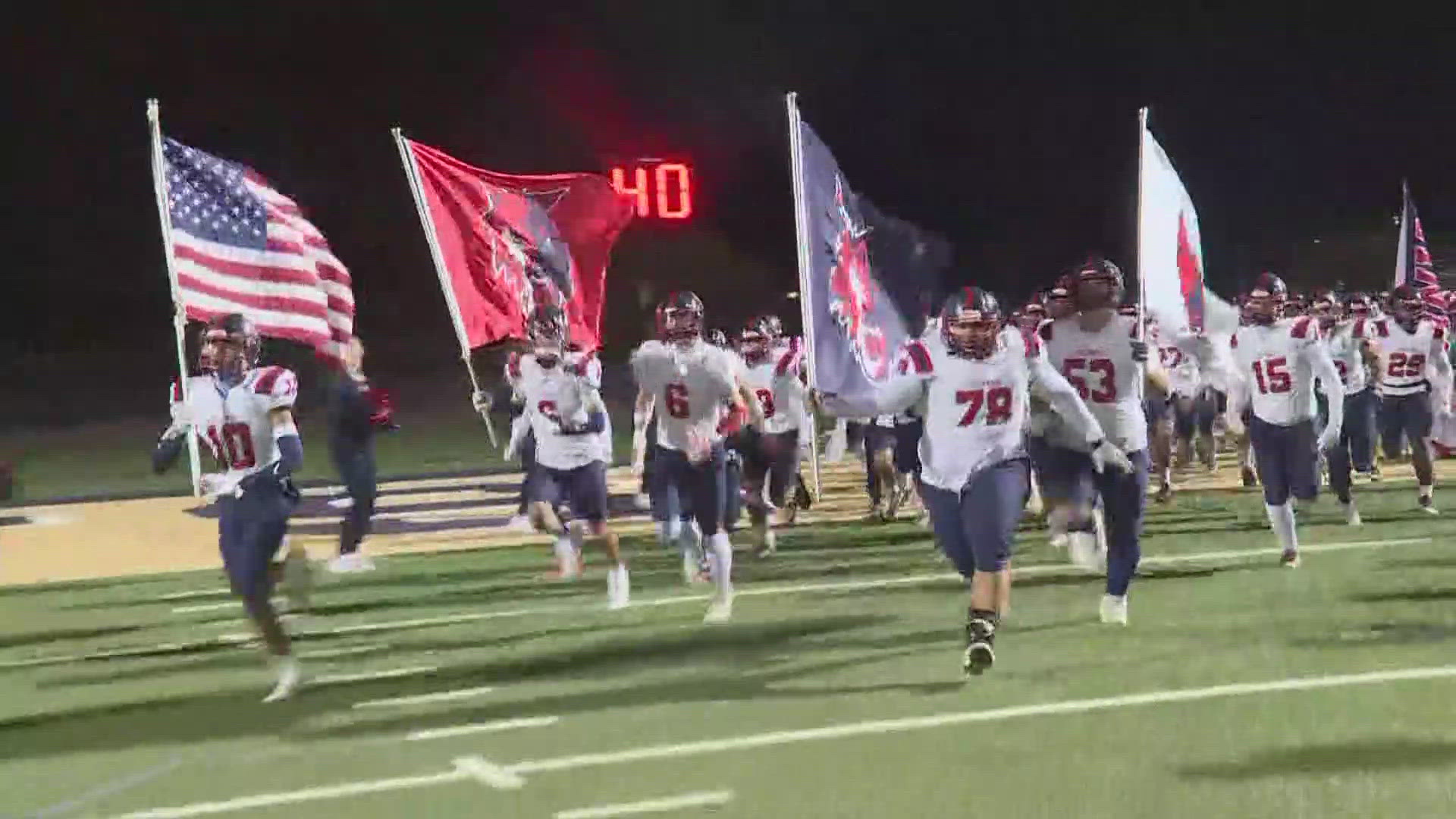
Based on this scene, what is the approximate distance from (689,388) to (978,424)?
8.43 ft

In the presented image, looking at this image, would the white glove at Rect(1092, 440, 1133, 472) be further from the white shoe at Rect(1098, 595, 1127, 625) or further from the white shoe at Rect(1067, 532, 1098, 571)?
the white shoe at Rect(1067, 532, 1098, 571)

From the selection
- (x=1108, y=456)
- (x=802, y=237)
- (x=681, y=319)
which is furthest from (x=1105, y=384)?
(x=802, y=237)

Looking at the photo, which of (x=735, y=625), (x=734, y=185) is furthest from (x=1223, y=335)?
(x=734, y=185)

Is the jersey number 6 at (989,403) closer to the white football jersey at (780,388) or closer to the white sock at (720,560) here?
the white sock at (720,560)

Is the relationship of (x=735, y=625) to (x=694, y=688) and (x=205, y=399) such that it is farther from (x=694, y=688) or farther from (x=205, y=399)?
(x=205, y=399)

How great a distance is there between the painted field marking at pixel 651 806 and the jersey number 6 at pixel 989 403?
2.44 m

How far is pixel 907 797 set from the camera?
5438 mm

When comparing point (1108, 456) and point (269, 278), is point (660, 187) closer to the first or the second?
point (269, 278)

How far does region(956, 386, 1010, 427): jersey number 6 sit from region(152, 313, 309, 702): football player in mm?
3129

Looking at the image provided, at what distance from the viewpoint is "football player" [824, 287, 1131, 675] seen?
7.16m

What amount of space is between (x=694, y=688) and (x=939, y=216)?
98.4 ft

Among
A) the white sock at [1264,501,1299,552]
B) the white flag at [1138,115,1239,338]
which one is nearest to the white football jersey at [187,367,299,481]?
the white flag at [1138,115,1239,338]

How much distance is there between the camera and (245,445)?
7.27m

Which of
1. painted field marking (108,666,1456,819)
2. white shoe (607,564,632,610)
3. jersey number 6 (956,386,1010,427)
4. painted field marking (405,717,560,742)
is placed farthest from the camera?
white shoe (607,564,632,610)
